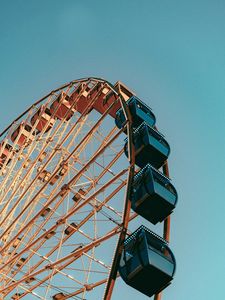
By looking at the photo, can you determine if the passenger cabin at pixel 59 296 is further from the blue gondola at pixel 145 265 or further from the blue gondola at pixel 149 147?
the blue gondola at pixel 149 147

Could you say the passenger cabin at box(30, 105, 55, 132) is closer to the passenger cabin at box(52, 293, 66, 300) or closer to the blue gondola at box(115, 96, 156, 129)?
the blue gondola at box(115, 96, 156, 129)

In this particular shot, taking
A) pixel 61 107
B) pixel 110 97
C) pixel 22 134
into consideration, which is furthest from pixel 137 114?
pixel 22 134

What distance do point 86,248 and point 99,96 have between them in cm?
581

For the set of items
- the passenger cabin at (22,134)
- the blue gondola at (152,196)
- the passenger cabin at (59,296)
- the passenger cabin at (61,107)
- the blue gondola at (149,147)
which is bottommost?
the passenger cabin at (59,296)

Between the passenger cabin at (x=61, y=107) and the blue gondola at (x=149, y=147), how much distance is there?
389cm

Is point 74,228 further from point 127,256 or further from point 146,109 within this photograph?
point 146,109

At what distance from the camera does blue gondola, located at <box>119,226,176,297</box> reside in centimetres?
909

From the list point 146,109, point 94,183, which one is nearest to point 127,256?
point 94,183

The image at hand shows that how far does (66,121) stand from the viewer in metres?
14.9

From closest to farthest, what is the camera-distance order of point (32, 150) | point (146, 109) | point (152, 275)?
point (152, 275), point (146, 109), point (32, 150)

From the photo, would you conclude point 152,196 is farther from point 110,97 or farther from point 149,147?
point 110,97

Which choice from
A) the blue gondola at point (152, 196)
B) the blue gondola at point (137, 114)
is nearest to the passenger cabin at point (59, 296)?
the blue gondola at point (152, 196)

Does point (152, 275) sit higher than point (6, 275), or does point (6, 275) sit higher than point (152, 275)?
point (152, 275)

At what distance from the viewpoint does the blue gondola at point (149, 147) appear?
11375mm
